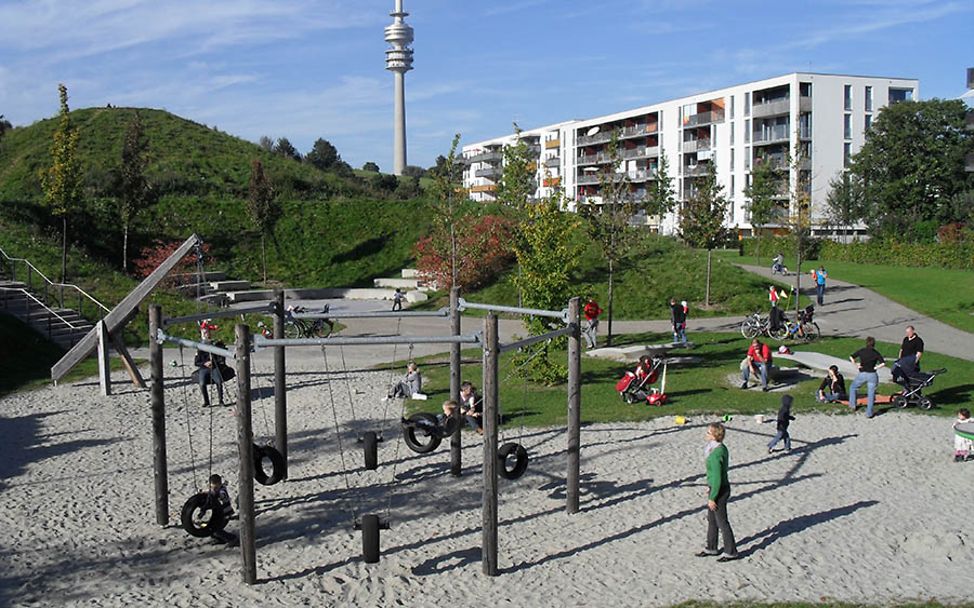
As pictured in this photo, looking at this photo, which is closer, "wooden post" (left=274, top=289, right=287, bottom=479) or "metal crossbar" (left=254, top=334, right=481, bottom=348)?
"metal crossbar" (left=254, top=334, right=481, bottom=348)

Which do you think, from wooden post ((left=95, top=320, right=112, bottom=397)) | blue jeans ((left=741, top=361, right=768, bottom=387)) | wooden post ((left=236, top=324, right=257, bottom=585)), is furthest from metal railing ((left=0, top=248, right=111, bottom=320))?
wooden post ((left=236, top=324, right=257, bottom=585))

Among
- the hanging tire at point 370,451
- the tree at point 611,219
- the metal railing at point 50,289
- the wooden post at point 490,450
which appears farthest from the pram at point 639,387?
the metal railing at point 50,289

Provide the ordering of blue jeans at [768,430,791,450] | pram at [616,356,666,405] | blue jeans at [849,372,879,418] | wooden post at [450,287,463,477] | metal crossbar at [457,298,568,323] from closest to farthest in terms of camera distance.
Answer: metal crossbar at [457,298,568,323] → wooden post at [450,287,463,477] → blue jeans at [768,430,791,450] → blue jeans at [849,372,879,418] → pram at [616,356,666,405]

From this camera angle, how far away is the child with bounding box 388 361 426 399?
20422mm

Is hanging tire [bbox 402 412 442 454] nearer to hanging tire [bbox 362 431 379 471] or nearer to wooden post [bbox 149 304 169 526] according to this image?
hanging tire [bbox 362 431 379 471]

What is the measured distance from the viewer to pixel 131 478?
14484mm

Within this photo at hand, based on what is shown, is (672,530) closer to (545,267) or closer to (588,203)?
(545,267)

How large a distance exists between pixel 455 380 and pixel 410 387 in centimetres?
555

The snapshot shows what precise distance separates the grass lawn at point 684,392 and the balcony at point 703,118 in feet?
161

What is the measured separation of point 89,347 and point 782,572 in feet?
59.6

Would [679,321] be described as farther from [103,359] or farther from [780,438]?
[103,359]

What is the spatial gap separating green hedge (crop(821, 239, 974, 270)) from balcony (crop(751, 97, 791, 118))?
1343 cm

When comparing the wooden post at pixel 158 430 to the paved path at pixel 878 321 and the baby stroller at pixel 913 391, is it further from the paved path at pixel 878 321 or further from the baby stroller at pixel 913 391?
the paved path at pixel 878 321

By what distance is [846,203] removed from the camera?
205ft
